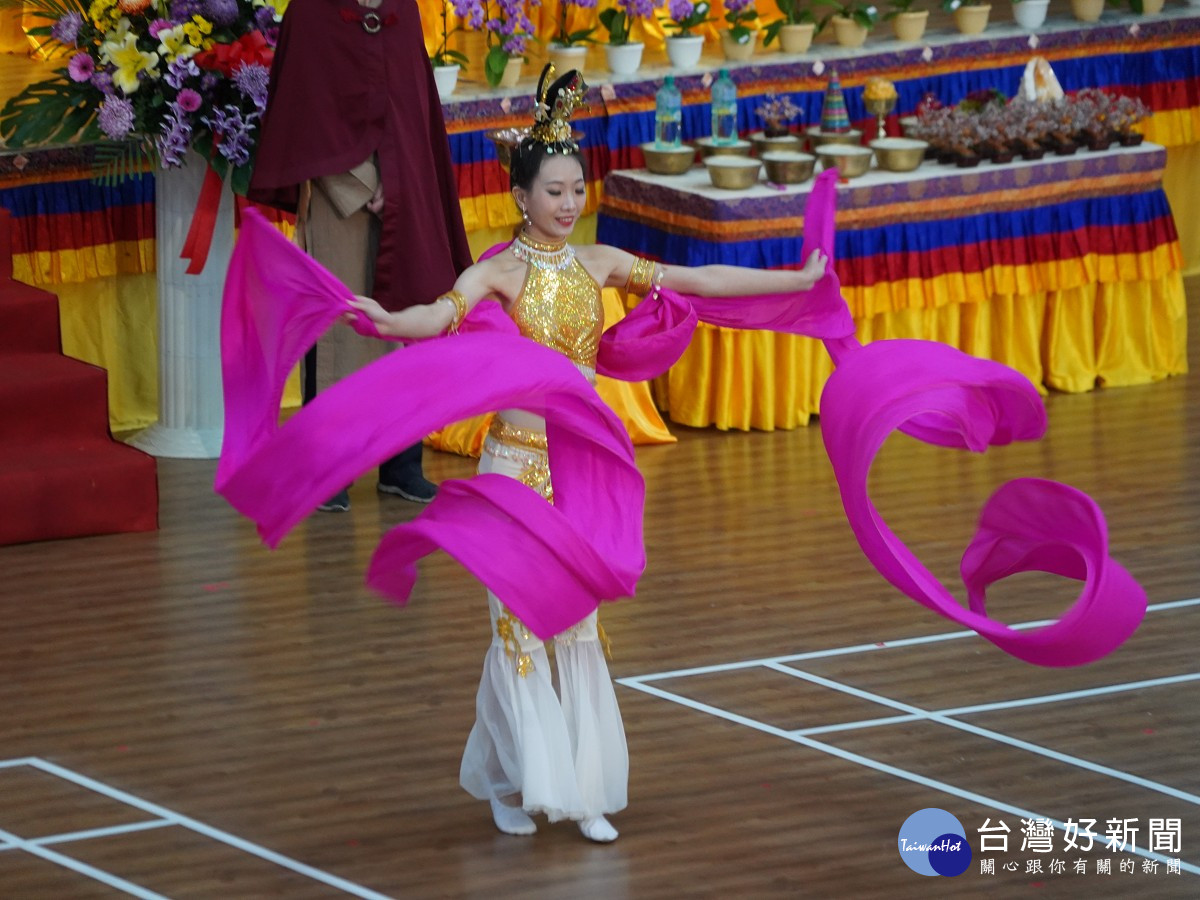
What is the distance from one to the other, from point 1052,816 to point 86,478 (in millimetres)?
2979

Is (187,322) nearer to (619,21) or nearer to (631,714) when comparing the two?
(619,21)

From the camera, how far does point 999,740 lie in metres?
4.44

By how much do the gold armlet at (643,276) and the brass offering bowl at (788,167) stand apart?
2862 millimetres

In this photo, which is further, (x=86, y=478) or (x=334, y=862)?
(x=86, y=478)

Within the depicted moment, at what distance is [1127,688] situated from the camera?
15.5 feet

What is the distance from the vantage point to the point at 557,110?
3846 millimetres

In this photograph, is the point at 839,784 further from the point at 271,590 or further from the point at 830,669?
the point at 271,590

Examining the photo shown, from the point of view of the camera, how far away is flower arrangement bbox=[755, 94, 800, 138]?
7191mm

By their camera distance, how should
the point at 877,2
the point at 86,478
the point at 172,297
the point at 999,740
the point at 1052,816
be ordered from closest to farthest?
1. the point at 1052,816
2. the point at 999,740
3. the point at 86,478
4. the point at 172,297
5. the point at 877,2

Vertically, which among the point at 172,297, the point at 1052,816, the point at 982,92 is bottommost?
the point at 1052,816

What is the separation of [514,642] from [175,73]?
281cm

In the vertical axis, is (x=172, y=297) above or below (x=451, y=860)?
above

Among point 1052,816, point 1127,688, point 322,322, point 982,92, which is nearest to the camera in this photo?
point 322,322

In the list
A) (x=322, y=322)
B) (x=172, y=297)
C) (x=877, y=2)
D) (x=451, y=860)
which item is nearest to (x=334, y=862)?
(x=451, y=860)
